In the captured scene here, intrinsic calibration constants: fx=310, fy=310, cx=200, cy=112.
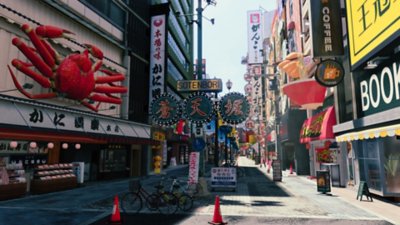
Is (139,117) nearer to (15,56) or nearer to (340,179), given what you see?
(15,56)

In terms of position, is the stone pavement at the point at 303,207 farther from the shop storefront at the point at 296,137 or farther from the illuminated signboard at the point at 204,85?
the shop storefront at the point at 296,137

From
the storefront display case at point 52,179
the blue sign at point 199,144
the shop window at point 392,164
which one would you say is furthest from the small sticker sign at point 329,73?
the storefront display case at point 52,179

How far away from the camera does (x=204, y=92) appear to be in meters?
18.3

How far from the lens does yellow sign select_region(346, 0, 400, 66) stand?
12.1 metres

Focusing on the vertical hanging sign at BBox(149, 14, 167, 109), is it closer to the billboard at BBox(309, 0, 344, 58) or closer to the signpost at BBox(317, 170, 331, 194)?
the billboard at BBox(309, 0, 344, 58)

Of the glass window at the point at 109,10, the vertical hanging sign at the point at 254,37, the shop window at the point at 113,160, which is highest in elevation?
the vertical hanging sign at the point at 254,37

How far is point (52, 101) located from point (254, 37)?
164ft

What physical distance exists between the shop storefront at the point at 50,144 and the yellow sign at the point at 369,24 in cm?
1588

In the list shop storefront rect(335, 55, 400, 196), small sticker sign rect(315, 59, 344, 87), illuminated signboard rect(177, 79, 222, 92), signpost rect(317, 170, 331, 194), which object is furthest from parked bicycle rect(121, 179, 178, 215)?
small sticker sign rect(315, 59, 344, 87)

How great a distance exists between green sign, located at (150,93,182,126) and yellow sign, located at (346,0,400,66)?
9.90 m

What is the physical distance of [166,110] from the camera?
18.0 meters

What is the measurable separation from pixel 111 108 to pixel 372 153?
17.8 meters

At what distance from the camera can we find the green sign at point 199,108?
17.5 m

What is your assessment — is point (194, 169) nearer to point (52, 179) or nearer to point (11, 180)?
point (52, 179)
